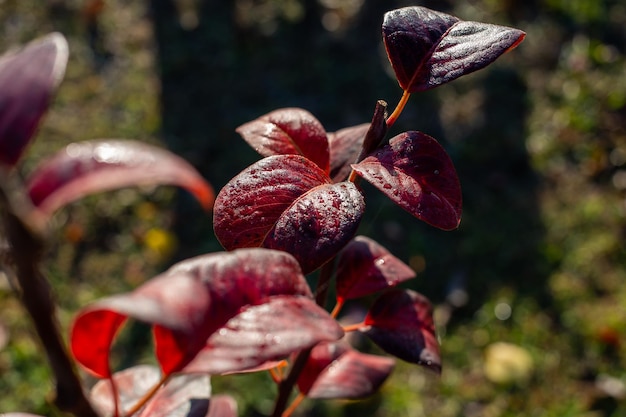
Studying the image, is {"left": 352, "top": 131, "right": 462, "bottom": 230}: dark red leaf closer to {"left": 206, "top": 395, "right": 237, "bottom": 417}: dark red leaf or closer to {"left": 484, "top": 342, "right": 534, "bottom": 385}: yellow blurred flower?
{"left": 206, "top": 395, "right": 237, "bottom": 417}: dark red leaf

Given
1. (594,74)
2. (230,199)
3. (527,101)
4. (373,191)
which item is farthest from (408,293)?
(594,74)

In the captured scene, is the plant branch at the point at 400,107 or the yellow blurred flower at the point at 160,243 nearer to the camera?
the plant branch at the point at 400,107

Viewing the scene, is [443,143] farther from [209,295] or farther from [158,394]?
[209,295]

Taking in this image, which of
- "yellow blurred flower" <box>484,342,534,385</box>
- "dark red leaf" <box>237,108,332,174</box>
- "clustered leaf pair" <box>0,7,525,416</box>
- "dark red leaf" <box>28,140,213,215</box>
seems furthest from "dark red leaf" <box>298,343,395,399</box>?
"yellow blurred flower" <box>484,342,534,385</box>

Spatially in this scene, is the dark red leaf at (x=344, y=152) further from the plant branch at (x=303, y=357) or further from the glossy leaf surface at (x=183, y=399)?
the glossy leaf surface at (x=183, y=399)

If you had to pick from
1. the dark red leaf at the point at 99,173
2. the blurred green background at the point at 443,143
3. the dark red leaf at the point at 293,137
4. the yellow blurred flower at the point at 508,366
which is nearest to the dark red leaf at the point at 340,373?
the dark red leaf at the point at 293,137

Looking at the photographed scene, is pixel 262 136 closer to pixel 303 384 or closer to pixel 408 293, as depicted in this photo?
pixel 408 293
